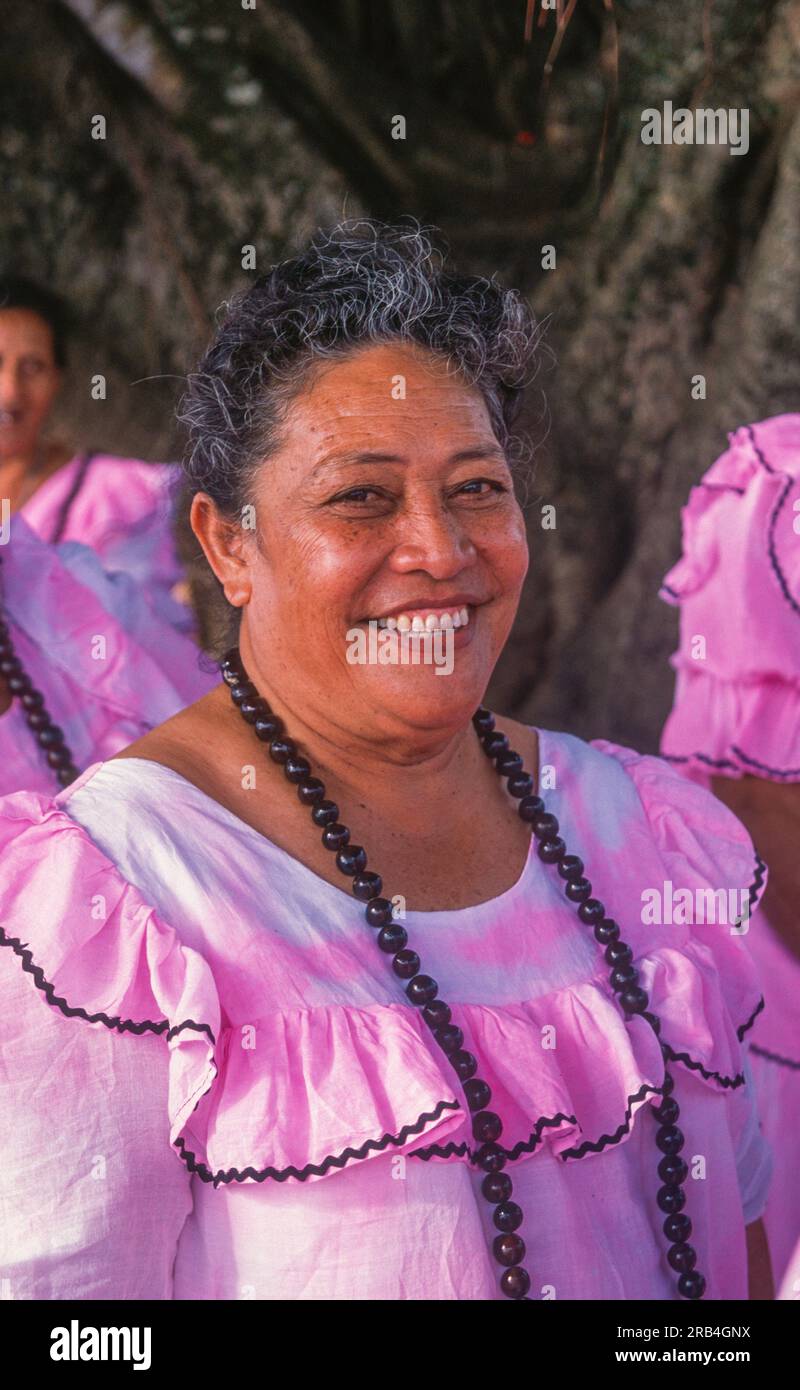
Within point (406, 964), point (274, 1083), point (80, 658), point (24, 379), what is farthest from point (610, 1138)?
point (24, 379)

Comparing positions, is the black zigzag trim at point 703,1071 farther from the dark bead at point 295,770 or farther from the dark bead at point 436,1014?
the dark bead at point 295,770

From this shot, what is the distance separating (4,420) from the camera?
14.5 ft

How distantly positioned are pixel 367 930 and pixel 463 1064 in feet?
0.67

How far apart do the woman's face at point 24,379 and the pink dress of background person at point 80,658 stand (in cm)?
114

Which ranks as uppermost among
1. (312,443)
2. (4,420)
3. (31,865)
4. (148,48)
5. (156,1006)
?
(148,48)

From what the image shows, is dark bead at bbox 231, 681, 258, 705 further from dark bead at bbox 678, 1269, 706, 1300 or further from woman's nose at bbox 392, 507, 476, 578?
dark bead at bbox 678, 1269, 706, 1300

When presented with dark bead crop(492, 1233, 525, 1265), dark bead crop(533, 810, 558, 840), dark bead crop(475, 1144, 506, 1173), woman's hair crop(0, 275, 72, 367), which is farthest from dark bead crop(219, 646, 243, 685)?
woman's hair crop(0, 275, 72, 367)

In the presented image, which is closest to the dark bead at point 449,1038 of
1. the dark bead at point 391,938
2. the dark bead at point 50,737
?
the dark bead at point 391,938

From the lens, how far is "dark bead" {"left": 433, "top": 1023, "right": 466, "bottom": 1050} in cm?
186

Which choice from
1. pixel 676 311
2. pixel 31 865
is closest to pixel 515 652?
pixel 676 311

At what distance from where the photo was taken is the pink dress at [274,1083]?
5.53 ft

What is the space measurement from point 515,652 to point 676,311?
954mm
